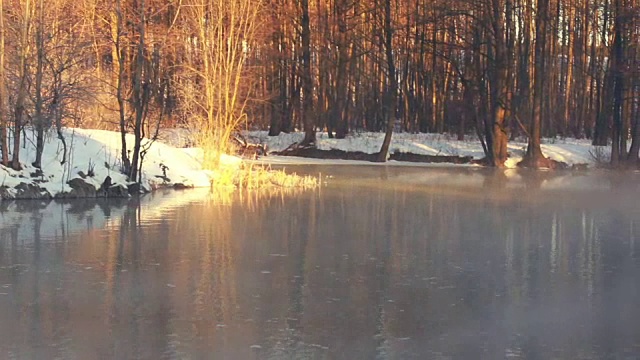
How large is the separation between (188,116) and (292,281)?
78.2 ft

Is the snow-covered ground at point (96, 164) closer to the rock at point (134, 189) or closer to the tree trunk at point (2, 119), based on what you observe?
the rock at point (134, 189)

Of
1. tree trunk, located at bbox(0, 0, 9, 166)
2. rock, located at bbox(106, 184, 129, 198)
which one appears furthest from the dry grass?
tree trunk, located at bbox(0, 0, 9, 166)

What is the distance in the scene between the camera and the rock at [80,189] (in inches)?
878

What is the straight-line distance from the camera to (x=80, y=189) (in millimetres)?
22438

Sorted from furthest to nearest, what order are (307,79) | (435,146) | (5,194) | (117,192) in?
(307,79) < (435,146) < (117,192) < (5,194)

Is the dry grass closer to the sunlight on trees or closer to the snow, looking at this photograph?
the snow

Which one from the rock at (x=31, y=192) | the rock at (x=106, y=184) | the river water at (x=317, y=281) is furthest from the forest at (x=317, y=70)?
the river water at (x=317, y=281)

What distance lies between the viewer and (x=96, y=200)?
21.8m

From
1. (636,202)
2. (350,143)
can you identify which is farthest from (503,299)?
(350,143)

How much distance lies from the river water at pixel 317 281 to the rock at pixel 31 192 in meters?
1.25

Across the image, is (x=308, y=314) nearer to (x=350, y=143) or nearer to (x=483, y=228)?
(x=483, y=228)

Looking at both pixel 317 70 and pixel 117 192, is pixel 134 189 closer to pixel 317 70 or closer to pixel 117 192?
pixel 117 192

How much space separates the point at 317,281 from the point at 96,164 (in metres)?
14.5

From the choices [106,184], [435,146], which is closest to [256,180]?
[106,184]
